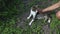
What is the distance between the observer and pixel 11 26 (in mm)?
4609

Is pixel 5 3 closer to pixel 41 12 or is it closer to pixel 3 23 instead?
pixel 3 23

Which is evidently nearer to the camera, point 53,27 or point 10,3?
point 53,27

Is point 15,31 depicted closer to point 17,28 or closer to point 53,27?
point 17,28

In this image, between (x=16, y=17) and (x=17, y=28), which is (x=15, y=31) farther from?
(x=16, y=17)

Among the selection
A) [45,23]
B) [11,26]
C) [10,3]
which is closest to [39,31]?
[45,23]

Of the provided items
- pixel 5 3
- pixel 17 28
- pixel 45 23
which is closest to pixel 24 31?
pixel 17 28

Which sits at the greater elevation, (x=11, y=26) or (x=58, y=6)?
(x=58, y=6)

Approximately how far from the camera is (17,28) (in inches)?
180

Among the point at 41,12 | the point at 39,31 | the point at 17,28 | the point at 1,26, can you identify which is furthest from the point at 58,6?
the point at 1,26

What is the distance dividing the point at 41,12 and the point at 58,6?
388mm

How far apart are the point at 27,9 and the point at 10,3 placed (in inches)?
16.4

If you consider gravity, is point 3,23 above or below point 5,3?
below

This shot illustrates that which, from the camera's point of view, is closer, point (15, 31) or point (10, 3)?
point (15, 31)

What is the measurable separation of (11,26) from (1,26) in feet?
0.70
